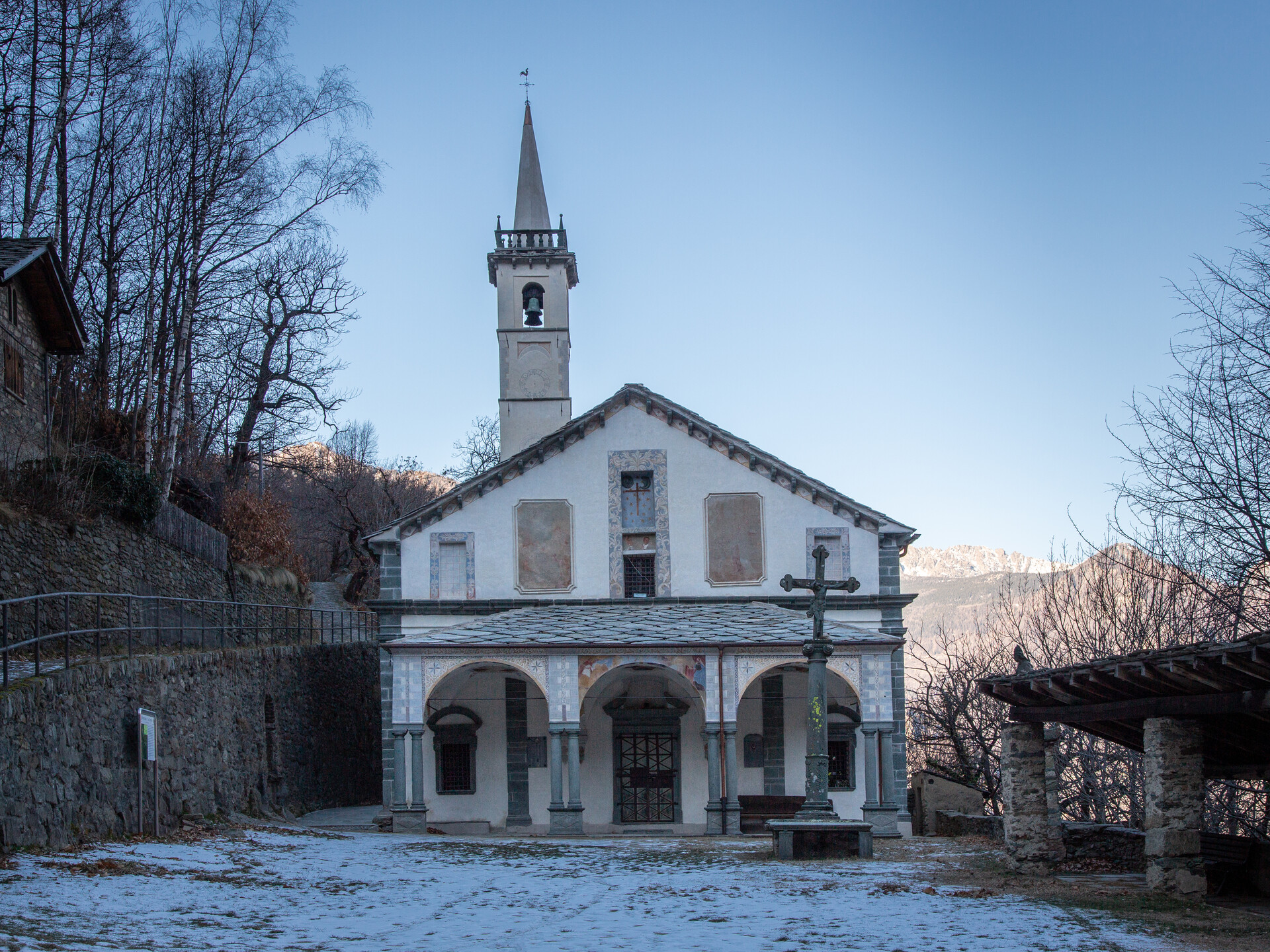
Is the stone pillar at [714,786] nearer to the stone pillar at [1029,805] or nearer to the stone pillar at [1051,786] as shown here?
the stone pillar at [1051,786]

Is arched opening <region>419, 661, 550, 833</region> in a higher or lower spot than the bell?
lower

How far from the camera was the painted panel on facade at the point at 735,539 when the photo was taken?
91.3ft

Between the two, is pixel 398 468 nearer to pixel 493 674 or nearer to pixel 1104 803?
pixel 493 674

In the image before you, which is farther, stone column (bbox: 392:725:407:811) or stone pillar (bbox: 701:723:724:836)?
stone column (bbox: 392:725:407:811)

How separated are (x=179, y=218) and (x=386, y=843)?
16492 mm

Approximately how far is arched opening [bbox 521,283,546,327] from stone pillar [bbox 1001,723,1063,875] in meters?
26.3

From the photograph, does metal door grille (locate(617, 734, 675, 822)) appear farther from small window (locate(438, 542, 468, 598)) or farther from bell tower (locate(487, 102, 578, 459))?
bell tower (locate(487, 102, 578, 459))

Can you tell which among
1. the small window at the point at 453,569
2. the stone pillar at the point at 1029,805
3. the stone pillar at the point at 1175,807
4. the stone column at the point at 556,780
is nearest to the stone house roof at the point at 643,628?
the small window at the point at 453,569

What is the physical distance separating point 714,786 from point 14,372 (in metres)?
14.5

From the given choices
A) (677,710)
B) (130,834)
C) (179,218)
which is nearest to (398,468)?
(179,218)

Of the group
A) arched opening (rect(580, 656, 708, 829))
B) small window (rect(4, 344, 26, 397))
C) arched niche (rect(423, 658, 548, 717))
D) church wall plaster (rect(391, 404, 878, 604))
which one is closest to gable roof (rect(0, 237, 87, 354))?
small window (rect(4, 344, 26, 397))

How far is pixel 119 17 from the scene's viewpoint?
27.2 metres

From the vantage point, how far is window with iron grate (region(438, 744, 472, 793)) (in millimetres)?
26891

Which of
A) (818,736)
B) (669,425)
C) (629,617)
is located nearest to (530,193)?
(669,425)
